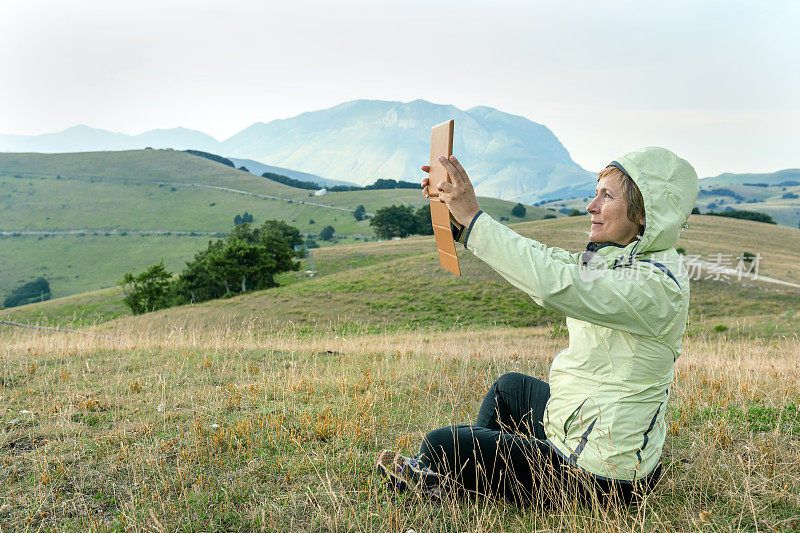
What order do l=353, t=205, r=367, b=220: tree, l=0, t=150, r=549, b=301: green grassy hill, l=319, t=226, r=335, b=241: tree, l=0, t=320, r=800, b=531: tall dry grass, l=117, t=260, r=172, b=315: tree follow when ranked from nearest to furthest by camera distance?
l=0, t=320, r=800, b=531: tall dry grass < l=117, t=260, r=172, b=315: tree < l=0, t=150, r=549, b=301: green grassy hill < l=319, t=226, r=335, b=241: tree < l=353, t=205, r=367, b=220: tree

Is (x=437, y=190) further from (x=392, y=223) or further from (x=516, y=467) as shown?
(x=392, y=223)

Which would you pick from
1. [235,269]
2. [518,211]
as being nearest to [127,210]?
[235,269]

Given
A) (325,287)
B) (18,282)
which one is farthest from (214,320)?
(18,282)

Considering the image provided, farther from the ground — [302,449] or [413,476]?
[413,476]

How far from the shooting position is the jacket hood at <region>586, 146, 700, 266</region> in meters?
2.53

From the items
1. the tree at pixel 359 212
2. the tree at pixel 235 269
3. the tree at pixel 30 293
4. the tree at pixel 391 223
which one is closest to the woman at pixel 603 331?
the tree at pixel 235 269

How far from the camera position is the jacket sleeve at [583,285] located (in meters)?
2.29

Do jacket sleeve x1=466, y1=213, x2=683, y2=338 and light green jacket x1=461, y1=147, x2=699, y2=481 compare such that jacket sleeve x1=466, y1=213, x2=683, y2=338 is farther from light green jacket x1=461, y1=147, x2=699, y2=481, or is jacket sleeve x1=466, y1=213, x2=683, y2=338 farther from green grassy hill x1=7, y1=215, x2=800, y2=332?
green grassy hill x1=7, y1=215, x2=800, y2=332

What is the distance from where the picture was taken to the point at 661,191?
2.52 meters

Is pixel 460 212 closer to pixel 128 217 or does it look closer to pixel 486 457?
pixel 486 457

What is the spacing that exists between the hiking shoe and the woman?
9 centimetres

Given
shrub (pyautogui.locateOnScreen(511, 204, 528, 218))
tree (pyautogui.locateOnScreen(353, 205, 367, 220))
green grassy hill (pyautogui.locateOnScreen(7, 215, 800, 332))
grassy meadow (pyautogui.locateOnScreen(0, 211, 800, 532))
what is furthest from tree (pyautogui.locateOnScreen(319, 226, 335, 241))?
grassy meadow (pyautogui.locateOnScreen(0, 211, 800, 532))

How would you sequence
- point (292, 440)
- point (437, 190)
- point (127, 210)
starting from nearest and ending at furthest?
point (437, 190), point (292, 440), point (127, 210)

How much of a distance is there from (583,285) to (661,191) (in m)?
0.71
